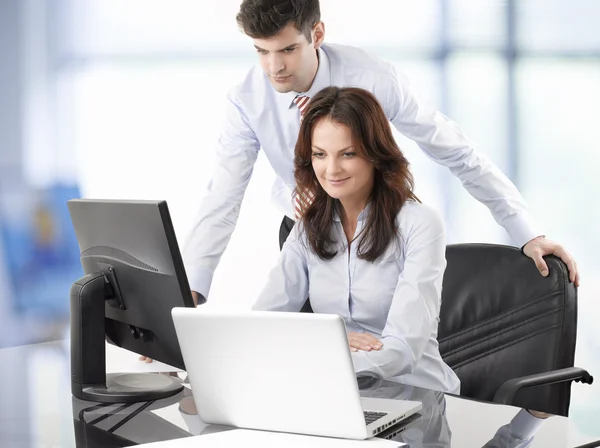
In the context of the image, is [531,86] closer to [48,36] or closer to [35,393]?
[48,36]

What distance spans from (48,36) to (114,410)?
11.7 feet

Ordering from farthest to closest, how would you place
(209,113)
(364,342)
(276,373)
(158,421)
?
(209,113) < (364,342) < (158,421) < (276,373)

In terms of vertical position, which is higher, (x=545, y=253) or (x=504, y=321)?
(x=545, y=253)

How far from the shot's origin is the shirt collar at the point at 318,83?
2.68 m

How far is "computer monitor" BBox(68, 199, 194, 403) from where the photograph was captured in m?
1.63

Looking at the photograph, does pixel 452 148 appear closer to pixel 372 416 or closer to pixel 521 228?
pixel 521 228

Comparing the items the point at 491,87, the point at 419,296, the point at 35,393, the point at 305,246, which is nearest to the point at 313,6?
the point at 305,246

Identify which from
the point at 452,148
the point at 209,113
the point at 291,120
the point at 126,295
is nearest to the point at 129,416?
the point at 126,295

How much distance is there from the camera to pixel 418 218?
6.92ft

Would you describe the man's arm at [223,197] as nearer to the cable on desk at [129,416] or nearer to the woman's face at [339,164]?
the woman's face at [339,164]

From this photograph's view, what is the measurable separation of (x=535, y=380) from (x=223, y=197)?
120 centimetres

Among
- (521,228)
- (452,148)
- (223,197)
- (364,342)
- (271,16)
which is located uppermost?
(271,16)

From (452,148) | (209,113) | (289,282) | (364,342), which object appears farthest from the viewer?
(209,113)

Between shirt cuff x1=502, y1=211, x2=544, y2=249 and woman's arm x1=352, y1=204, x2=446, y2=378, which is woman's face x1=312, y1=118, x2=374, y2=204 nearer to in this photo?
woman's arm x1=352, y1=204, x2=446, y2=378
